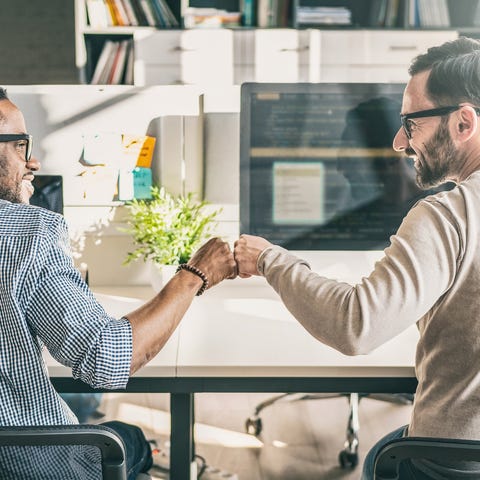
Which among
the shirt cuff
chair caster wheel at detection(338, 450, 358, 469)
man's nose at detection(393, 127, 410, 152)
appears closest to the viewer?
the shirt cuff

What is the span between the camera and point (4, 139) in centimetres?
117

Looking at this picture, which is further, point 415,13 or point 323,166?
point 415,13

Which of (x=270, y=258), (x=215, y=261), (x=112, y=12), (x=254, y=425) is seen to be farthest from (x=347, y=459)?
(x=112, y=12)

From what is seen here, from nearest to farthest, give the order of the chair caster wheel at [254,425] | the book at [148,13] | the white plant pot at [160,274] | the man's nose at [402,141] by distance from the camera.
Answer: the man's nose at [402,141]
the white plant pot at [160,274]
the chair caster wheel at [254,425]
the book at [148,13]

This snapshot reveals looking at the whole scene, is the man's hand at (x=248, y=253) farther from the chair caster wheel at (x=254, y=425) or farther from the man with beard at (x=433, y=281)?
the chair caster wheel at (x=254, y=425)

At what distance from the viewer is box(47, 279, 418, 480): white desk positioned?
1234mm

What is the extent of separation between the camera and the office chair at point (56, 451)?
84 centimetres

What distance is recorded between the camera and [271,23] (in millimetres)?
3990

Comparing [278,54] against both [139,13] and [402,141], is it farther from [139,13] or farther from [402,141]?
[402,141]

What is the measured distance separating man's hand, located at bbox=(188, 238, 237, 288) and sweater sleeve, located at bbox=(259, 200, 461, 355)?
348mm

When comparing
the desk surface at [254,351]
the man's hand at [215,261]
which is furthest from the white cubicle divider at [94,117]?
the man's hand at [215,261]

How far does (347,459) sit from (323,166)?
1.14 meters

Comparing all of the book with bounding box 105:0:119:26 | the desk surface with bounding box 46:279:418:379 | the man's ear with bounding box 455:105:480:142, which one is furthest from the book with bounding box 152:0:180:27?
the man's ear with bounding box 455:105:480:142

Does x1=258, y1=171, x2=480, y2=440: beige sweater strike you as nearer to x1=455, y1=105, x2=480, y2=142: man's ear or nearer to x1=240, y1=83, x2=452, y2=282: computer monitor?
x1=455, y1=105, x2=480, y2=142: man's ear
